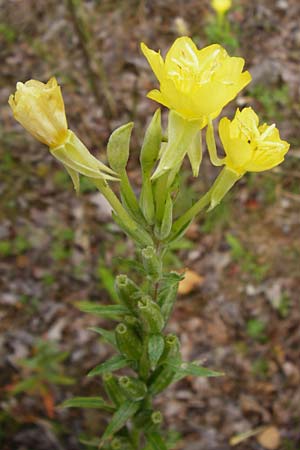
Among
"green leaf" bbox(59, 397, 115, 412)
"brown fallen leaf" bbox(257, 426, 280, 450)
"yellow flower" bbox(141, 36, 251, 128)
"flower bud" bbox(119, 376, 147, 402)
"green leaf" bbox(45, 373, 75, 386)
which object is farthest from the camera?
"brown fallen leaf" bbox(257, 426, 280, 450)

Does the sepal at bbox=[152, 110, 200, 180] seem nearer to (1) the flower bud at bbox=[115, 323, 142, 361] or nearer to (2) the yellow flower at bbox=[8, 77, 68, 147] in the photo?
(2) the yellow flower at bbox=[8, 77, 68, 147]

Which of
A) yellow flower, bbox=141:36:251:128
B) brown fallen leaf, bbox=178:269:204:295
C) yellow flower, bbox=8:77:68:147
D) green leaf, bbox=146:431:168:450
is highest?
yellow flower, bbox=8:77:68:147

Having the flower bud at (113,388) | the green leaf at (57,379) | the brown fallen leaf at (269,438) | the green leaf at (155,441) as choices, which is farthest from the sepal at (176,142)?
the brown fallen leaf at (269,438)

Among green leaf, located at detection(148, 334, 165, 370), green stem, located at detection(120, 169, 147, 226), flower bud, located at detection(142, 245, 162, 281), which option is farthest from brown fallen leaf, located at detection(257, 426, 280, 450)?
green stem, located at detection(120, 169, 147, 226)

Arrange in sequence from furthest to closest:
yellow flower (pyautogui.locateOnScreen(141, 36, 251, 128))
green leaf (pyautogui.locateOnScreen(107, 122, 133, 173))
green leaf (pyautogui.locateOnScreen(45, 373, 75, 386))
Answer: green leaf (pyautogui.locateOnScreen(45, 373, 75, 386)), green leaf (pyautogui.locateOnScreen(107, 122, 133, 173)), yellow flower (pyautogui.locateOnScreen(141, 36, 251, 128))

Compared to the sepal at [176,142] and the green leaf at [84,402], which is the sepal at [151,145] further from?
the green leaf at [84,402]

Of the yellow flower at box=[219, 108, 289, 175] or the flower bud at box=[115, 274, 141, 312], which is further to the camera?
the flower bud at box=[115, 274, 141, 312]

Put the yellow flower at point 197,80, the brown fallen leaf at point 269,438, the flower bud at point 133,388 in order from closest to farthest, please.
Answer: the yellow flower at point 197,80
the flower bud at point 133,388
the brown fallen leaf at point 269,438

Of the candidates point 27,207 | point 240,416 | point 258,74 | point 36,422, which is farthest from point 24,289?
point 258,74
